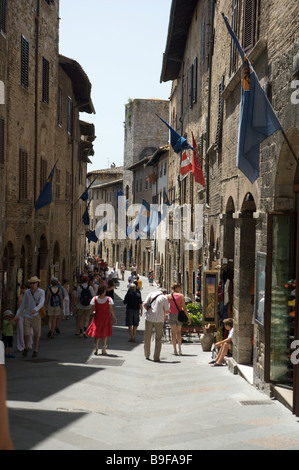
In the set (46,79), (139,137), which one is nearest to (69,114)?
(46,79)

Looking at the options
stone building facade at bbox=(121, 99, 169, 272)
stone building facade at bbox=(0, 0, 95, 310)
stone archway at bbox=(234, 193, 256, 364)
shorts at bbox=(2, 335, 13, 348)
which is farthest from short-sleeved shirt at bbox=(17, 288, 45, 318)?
stone building facade at bbox=(121, 99, 169, 272)

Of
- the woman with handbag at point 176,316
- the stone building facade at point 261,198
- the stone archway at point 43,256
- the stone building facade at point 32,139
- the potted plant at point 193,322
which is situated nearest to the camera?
the stone building facade at point 261,198

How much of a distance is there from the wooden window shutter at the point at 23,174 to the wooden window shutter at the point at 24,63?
2.03 metres

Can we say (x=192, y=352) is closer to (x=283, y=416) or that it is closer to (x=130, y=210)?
(x=283, y=416)

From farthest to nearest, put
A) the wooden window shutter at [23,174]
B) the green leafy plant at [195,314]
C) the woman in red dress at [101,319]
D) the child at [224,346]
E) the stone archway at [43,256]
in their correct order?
the stone archway at [43,256]
the wooden window shutter at [23,174]
the green leafy plant at [195,314]
the woman in red dress at [101,319]
the child at [224,346]

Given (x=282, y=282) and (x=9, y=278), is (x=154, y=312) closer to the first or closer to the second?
(x=282, y=282)

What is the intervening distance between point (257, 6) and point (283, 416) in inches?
245

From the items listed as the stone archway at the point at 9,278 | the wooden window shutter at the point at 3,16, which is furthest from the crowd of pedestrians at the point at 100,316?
the wooden window shutter at the point at 3,16

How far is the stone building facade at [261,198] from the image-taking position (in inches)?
335

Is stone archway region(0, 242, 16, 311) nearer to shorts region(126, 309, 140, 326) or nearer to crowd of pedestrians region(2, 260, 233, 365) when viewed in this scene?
crowd of pedestrians region(2, 260, 233, 365)

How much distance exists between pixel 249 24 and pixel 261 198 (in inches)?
131

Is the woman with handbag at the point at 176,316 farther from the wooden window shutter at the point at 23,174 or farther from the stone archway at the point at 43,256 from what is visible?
the stone archway at the point at 43,256

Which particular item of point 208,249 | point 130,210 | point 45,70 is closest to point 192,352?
point 208,249

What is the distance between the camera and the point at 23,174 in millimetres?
19484
